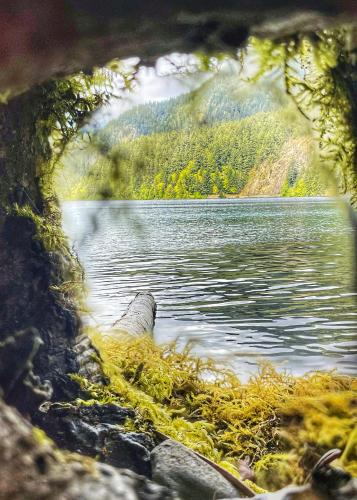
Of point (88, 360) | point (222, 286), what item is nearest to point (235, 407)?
point (88, 360)

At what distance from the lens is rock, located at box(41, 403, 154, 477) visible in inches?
119

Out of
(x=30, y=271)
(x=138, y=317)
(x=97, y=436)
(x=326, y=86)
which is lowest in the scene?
(x=97, y=436)

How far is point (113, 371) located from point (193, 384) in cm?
66

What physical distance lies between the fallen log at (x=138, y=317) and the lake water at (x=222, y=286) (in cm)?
11

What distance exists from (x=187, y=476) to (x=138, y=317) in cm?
263

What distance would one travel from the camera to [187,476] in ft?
9.20

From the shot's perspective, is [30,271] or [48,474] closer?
[48,474]

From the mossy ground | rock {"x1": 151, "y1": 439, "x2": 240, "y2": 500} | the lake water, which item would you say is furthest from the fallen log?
rock {"x1": 151, "y1": 439, "x2": 240, "y2": 500}

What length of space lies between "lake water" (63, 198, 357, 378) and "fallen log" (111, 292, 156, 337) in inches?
4.1

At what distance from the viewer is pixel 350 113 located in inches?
115

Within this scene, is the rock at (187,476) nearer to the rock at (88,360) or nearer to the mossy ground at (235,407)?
the mossy ground at (235,407)

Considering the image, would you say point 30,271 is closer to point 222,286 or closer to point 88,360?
point 88,360

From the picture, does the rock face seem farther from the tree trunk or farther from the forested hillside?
the forested hillside

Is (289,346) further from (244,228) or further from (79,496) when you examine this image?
(244,228)
